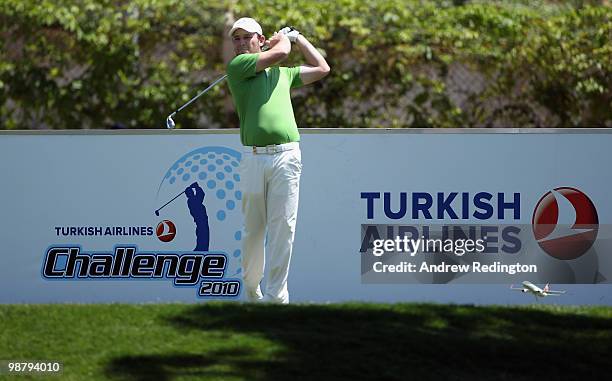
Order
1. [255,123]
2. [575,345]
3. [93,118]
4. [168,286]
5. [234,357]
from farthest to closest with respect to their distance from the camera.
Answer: [93,118] → [168,286] → [255,123] → [575,345] → [234,357]

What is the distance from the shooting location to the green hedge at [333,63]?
12117 mm

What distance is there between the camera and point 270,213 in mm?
8664

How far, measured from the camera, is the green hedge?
39.8ft

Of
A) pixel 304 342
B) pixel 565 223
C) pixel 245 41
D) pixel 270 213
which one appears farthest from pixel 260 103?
pixel 565 223

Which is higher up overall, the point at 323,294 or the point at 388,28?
the point at 388,28

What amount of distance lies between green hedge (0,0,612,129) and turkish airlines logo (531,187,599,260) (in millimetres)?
2880

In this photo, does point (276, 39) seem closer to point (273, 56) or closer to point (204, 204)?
point (273, 56)

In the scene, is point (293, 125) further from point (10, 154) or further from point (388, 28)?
point (388, 28)

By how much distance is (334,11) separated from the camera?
12.3 meters

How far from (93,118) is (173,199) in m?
2.96

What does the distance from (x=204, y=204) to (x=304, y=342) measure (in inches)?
114

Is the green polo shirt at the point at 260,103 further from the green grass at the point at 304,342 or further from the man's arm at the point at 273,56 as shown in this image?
the green grass at the point at 304,342

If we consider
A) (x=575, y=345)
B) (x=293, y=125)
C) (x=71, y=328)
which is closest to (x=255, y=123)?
(x=293, y=125)

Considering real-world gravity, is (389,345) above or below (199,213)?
below
